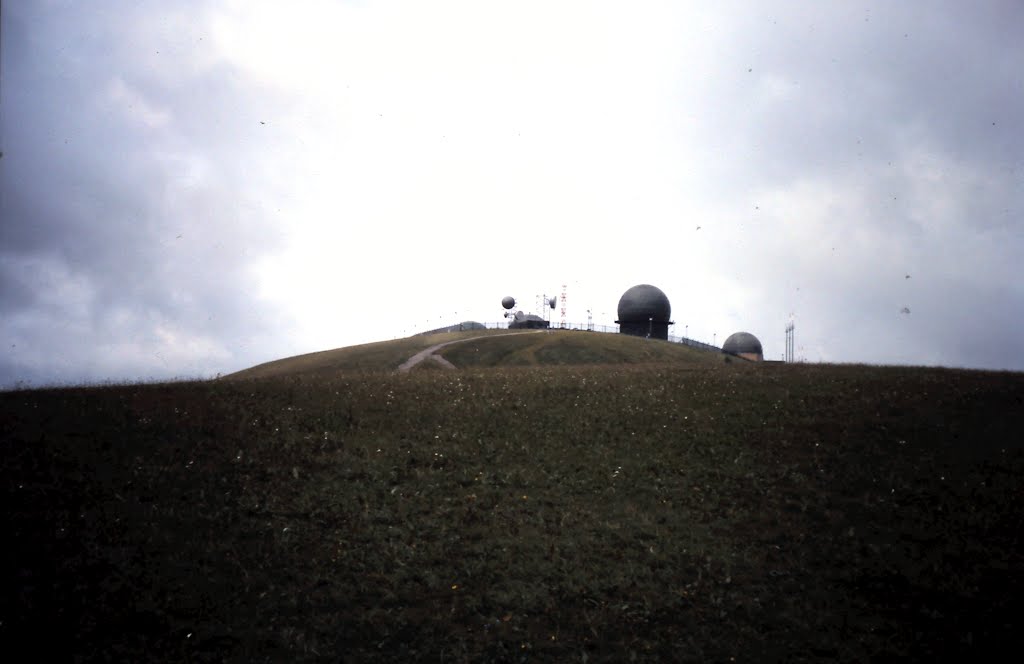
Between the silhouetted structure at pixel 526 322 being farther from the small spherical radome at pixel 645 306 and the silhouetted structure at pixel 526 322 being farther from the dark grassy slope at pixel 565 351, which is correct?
the dark grassy slope at pixel 565 351

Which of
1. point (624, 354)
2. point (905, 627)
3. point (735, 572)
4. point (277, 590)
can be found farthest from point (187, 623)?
point (624, 354)

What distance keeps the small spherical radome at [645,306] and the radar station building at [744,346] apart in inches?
494

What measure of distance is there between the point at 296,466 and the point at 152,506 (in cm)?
402

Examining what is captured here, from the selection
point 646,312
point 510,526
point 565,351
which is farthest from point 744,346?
point 510,526

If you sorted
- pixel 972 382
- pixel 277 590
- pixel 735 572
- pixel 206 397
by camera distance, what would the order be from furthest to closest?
pixel 972 382, pixel 206 397, pixel 735 572, pixel 277 590

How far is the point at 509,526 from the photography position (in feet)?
52.4

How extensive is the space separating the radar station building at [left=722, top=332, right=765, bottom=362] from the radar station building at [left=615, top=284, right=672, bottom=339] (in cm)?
1184


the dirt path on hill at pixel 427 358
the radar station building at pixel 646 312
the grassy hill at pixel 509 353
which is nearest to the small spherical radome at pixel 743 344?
the radar station building at pixel 646 312

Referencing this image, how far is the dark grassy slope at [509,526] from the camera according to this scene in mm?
12031

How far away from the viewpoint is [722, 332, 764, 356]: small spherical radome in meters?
88.6

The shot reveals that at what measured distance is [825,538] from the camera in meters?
15.5

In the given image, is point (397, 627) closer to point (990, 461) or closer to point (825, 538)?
point (825, 538)

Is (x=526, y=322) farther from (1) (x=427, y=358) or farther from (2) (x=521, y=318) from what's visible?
(1) (x=427, y=358)

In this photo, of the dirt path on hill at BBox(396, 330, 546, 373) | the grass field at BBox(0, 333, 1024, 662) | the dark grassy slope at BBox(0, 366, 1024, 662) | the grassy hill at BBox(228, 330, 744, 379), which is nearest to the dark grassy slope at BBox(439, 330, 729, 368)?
the grassy hill at BBox(228, 330, 744, 379)
